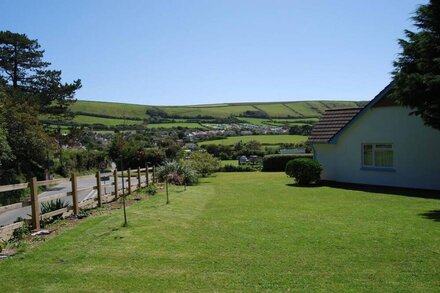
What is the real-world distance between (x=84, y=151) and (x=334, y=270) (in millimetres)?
40912

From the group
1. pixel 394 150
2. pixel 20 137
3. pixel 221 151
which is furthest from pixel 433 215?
pixel 221 151

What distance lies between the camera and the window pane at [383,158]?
21.6 metres

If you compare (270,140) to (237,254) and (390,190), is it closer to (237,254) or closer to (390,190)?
(390,190)

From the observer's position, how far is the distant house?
65.3 ft

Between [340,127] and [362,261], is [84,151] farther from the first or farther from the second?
[362,261]

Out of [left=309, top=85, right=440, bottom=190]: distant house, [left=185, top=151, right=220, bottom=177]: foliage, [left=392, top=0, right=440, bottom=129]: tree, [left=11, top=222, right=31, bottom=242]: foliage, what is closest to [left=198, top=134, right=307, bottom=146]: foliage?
[left=185, top=151, right=220, bottom=177]: foliage

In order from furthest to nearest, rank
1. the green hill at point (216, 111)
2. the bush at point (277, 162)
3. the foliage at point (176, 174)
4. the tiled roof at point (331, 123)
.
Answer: the green hill at point (216, 111) < the bush at point (277, 162) < the tiled roof at point (331, 123) < the foliage at point (176, 174)

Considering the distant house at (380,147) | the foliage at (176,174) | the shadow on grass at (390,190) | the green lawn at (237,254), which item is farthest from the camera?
the foliage at (176,174)

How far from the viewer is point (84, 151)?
44.4 metres

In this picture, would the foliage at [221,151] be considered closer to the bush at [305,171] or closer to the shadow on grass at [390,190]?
the bush at [305,171]

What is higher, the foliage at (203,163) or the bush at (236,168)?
the foliage at (203,163)

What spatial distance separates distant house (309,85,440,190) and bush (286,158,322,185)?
2.07m

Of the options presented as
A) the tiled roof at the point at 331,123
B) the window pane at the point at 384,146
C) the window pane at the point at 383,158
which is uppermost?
the tiled roof at the point at 331,123

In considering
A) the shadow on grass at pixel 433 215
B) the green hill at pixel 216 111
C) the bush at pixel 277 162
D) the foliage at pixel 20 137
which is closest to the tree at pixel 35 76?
the foliage at pixel 20 137
